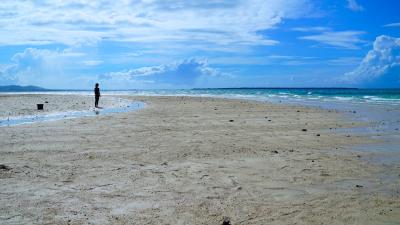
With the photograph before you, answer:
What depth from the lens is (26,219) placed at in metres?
5.97

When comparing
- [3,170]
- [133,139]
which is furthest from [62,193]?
[133,139]

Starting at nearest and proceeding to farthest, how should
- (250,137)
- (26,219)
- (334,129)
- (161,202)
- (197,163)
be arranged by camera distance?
(26,219)
(161,202)
(197,163)
(250,137)
(334,129)

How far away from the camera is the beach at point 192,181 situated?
20.4ft

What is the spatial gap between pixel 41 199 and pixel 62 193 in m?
0.45

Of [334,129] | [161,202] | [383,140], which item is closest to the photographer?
[161,202]

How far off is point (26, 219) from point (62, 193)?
4.35 feet

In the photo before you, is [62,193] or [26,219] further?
[62,193]

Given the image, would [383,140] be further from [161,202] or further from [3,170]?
[3,170]

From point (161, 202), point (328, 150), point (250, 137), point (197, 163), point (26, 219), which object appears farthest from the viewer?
point (250, 137)

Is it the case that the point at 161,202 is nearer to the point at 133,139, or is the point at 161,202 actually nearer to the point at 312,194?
the point at 312,194

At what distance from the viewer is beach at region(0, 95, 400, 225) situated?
20.4 feet

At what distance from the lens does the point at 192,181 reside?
26.9 feet

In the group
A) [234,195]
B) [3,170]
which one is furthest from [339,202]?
[3,170]

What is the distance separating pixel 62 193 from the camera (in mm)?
7289
